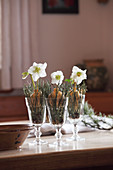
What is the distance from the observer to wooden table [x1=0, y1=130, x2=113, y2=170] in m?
1.18

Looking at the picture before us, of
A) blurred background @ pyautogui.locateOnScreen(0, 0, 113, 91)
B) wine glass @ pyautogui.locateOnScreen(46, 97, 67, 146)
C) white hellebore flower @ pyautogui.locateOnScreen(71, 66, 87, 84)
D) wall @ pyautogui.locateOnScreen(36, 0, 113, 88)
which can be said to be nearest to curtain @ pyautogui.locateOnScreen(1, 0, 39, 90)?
blurred background @ pyautogui.locateOnScreen(0, 0, 113, 91)

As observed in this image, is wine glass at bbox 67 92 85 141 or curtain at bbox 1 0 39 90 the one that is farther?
curtain at bbox 1 0 39 90

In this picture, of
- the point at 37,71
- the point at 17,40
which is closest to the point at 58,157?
the point at 37,71

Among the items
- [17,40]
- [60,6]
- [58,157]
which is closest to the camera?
[58,157]

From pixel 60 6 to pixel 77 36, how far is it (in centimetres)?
47

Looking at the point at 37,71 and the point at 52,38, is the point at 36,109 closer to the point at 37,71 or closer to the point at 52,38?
the point at 37,71

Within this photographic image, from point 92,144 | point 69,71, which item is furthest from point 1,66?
point 92,144

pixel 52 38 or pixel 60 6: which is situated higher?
pixel 60 6

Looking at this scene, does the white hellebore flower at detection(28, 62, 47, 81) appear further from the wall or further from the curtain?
the wall

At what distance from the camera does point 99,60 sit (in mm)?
Result: 4246

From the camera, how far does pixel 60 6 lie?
14.2ft

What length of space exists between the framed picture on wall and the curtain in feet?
0.61

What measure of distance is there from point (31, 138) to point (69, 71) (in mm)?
2802

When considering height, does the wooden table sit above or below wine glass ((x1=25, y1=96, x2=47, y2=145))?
below
